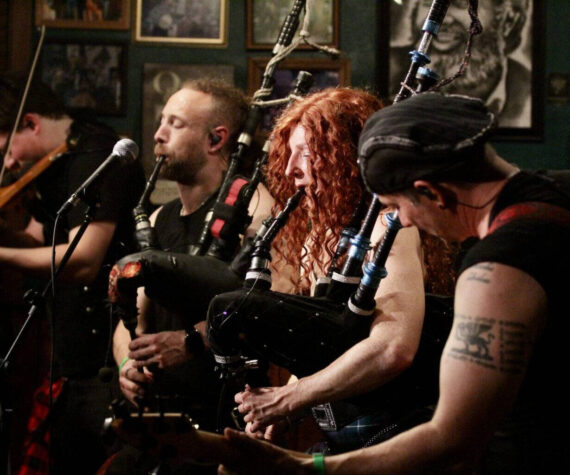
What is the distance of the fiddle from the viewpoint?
353 centimetres

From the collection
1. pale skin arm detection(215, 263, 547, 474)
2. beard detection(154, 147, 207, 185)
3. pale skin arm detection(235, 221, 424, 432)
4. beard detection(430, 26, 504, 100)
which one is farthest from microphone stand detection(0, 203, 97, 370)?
beard detection(430, 26, 504, 100)

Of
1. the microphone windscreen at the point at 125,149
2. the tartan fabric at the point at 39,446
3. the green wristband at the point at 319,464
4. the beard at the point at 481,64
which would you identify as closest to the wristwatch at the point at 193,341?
the microphone windscreen at the point at 125,149

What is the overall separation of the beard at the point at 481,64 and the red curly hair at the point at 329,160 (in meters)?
1.81

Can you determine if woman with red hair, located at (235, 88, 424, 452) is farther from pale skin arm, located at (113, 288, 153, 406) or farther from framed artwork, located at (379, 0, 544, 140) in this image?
framed artwork, located at (379, 0, 544, 140)

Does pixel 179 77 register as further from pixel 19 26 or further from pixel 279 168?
pixel 279 168

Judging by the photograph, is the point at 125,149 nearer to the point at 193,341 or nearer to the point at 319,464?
the point at 193,341

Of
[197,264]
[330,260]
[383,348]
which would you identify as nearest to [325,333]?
[383,348]

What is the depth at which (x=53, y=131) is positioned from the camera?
3.69m

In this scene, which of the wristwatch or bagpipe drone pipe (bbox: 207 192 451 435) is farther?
the wristwatch

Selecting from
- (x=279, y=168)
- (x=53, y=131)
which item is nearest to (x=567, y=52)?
(x=279, y=168)

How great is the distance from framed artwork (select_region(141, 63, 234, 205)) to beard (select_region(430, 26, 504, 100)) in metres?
1.04

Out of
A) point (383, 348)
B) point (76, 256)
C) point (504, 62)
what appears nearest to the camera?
point (383, 348)

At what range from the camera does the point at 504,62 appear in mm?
4207

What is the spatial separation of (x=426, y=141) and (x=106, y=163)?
1.18 meters
